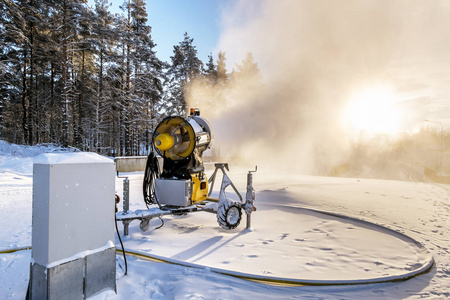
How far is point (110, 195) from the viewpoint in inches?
104

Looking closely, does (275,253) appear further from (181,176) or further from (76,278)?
(76,278)

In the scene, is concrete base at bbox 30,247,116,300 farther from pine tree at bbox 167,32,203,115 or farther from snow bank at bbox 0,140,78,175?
pine tree at bbox 167,32,203,115

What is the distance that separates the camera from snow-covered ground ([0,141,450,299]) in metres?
2.92

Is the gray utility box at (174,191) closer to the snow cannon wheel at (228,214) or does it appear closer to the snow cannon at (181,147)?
the snow cannon at (181,147)

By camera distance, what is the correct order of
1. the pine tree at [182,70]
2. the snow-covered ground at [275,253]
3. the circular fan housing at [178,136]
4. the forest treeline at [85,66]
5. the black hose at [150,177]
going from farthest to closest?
the pine tree at [182,70] → the forest treeline at [85,66] → the black hose at [150,177] → the circular fan housing at [178,136] → the snow-covered ground at [275,253]

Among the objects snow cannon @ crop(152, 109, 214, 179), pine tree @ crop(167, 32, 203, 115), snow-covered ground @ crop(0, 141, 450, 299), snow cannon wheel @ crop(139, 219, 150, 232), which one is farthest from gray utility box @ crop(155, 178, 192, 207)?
pine tree @ crop(167, 32, 203, 115)

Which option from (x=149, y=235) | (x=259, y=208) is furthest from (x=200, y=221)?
(x=259, y=208)

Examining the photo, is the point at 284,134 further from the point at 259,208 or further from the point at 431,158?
the point at 431,158

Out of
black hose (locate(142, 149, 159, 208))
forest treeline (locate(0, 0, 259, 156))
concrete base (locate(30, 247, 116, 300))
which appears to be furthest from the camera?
forest treeline (locate(0, 0, 259, 156))

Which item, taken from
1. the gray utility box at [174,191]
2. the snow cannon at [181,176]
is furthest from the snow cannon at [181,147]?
the gray utility box at [174,191]

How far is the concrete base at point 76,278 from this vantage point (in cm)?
218

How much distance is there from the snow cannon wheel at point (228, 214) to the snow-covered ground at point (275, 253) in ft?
0.64

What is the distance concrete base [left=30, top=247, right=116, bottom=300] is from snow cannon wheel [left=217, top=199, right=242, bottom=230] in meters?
2.71

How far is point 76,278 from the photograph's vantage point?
2.36 metres
